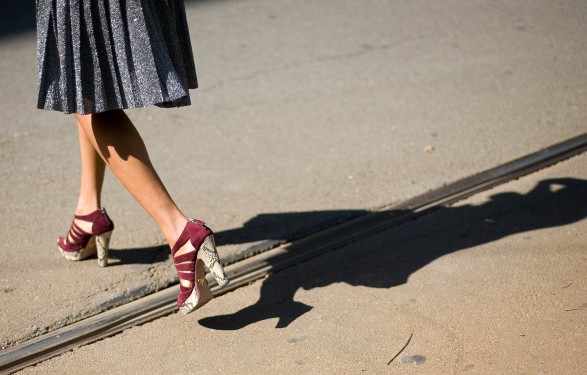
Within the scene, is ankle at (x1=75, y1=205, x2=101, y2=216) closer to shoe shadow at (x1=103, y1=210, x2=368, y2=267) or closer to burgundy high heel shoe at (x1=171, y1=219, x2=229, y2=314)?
shoe shadow at (x1=103, y1=210, x2=368, y2=267)

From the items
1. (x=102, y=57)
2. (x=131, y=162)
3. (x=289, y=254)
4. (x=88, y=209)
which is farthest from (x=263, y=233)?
(x=102, y=57)

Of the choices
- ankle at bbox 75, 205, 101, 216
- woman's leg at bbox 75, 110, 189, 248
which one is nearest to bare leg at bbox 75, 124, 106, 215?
ankle at bbox 75, 205, 101, 216

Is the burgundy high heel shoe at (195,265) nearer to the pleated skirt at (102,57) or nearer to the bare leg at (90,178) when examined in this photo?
the pleated skirt at (102,57)

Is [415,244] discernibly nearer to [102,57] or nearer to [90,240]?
[90,240]

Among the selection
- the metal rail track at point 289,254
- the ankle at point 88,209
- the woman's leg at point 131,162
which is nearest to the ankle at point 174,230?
the woman's leg at point 131,162

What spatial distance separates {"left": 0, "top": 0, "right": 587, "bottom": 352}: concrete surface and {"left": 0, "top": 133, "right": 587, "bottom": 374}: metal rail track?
7 centimetres

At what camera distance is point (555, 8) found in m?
6.74

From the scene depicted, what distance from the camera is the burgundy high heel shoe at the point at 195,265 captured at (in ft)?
8.59

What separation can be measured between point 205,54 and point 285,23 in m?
0.99

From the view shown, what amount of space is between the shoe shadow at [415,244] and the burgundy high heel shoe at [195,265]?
201mm

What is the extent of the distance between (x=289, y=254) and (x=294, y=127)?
1436 millimetres

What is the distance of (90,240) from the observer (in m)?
3.16

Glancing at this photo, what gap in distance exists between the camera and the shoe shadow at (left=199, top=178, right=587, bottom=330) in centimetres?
290

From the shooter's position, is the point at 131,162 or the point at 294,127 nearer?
the point at 131,162
